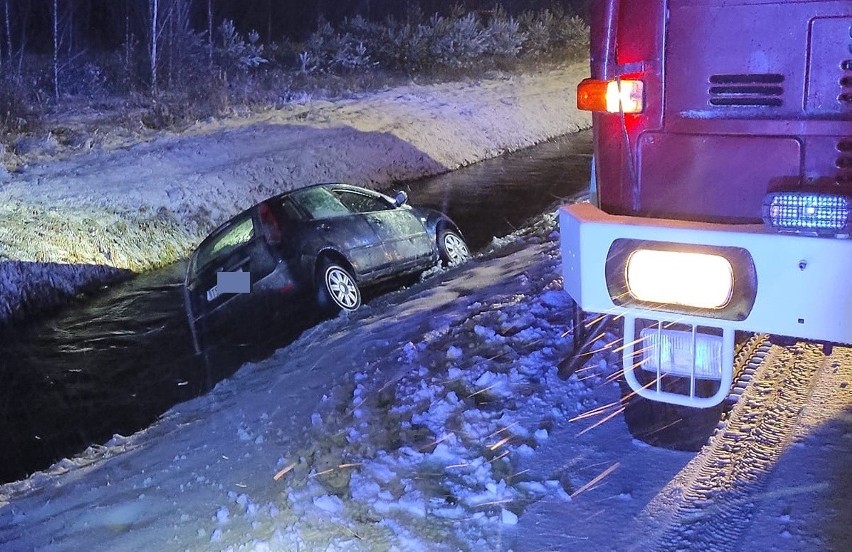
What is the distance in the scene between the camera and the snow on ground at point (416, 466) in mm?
3879

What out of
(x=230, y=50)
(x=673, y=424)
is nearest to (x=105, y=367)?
(x=673, y=424)

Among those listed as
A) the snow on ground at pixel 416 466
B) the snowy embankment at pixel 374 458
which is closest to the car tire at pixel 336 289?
the snowy embankment at pixel 374 458

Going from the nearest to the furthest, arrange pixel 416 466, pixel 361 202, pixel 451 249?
pixel 416 466
pixel 361 202
pixel 451 249

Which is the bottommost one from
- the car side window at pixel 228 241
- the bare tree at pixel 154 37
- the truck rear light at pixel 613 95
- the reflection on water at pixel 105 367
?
the reflection on water at pixel 105 367

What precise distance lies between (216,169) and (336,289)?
7.10m

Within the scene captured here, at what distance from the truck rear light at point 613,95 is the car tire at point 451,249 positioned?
277 inches

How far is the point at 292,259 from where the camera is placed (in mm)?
8805

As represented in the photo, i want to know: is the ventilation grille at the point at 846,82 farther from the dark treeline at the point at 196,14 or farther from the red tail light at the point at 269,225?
the dark treeline at the point at 196,14

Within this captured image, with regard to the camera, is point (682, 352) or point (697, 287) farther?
point (682, 352)

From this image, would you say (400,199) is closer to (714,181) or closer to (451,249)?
(451,249)

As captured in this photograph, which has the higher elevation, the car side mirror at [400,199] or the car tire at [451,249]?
the car side mirror at [400,199]

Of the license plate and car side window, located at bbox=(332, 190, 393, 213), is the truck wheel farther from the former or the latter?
car side window, located at bbox=(332, 190, 393, 213)

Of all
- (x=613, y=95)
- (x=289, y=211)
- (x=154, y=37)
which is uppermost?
(x=154, y=37)

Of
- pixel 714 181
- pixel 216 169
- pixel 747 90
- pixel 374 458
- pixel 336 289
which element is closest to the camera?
pixel 747 90
